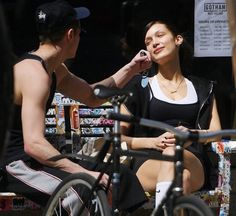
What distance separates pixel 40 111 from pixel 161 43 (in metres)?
1.11

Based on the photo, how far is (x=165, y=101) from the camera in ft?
15.4

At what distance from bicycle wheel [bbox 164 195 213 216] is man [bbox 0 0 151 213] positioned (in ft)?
1.81

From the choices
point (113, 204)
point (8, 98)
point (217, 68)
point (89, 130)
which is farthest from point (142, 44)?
point (8, 98)

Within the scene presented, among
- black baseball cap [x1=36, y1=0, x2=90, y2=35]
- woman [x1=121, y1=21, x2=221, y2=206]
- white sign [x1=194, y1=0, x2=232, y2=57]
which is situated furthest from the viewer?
white sign [x1=194, y1=0, x2=232, y2=57]

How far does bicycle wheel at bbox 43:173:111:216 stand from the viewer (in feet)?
12.0

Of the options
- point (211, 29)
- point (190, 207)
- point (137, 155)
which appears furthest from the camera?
point (211, 29)

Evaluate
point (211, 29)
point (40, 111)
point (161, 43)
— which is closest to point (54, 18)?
point (40, 111)

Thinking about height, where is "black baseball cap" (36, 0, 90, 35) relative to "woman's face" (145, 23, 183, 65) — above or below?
above

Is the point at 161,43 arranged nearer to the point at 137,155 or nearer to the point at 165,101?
the point at 165,101

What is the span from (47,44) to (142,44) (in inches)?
64.5

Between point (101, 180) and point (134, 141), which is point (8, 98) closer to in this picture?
point (101, 180)

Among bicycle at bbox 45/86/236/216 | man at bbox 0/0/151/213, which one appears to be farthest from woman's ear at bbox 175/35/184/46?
bicycle at bbox 45/86/236/216

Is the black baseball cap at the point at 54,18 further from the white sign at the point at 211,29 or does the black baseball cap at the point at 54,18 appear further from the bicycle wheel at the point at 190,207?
the white sign at the point at 211,29

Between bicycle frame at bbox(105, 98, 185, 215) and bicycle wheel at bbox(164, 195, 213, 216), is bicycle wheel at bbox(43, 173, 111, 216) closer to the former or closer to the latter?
bicycle frame at bbox(105, 98, 185, 215)
